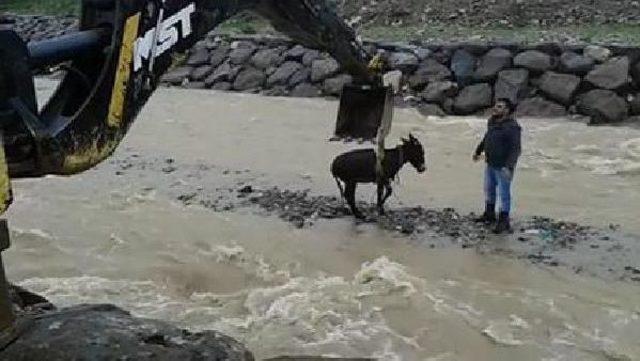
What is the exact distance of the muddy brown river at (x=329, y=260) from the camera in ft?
24.3

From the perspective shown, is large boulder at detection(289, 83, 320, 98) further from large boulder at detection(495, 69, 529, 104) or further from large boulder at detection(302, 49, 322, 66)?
large boulder at detection(495, 69, 529, 104)

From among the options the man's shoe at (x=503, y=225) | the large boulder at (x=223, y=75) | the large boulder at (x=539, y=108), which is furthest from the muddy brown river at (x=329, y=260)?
the large boulder at (x=223, y=75)

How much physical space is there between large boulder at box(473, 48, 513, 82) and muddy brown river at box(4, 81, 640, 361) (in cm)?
274

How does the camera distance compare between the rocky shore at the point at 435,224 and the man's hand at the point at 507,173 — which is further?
the man's hand at the point at 507,173

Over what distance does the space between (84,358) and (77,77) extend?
106 cm

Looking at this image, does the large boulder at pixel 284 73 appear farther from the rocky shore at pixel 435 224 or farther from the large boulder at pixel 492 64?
the rocky shore at pixel 435 224

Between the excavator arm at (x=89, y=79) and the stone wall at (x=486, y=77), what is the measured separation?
1212 cm

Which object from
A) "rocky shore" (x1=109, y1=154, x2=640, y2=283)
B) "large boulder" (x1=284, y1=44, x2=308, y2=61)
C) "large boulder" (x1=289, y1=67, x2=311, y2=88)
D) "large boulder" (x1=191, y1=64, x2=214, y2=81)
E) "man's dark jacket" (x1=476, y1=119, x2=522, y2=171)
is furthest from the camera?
"large boulder" (x1=191, y1=64, x2=214, y2=81)

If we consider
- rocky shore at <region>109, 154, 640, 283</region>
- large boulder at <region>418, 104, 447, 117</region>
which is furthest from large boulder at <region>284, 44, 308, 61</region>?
rocky shore at <region>109, 154, 640, 283</region>

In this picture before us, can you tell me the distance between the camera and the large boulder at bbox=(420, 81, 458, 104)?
17922 millimetres

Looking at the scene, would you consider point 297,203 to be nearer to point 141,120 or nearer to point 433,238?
point 433,238

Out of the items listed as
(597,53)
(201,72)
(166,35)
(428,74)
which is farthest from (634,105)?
(166,35)

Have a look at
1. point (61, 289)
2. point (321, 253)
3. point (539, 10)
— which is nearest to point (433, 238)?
point (321, 253)

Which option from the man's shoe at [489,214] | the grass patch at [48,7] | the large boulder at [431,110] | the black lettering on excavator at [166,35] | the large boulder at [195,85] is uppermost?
the grass patch at [48,7]
